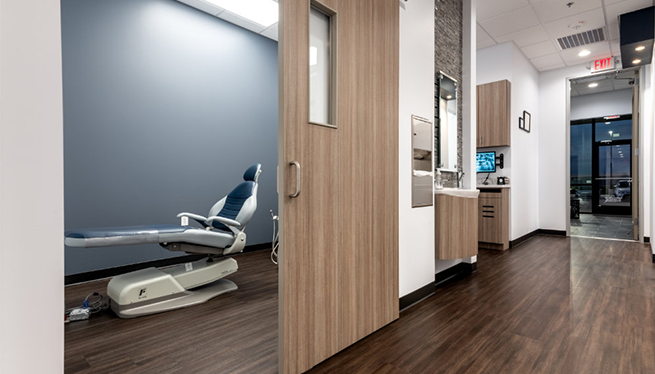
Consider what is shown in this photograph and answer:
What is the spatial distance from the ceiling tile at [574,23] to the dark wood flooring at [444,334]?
3.32 metres

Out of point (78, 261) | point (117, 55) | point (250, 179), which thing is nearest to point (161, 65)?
point (117, 55)

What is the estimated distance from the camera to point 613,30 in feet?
15.5

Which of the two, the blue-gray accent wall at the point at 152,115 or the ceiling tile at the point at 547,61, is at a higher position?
the ceiling tile at the point at 547,61

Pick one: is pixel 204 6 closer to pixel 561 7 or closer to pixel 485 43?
pixel 485 43

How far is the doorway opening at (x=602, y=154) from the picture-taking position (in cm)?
820

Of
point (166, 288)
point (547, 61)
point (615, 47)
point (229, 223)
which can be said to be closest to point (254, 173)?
Result: point (229, 223)

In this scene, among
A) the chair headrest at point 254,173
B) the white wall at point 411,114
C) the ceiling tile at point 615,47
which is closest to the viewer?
the white wall at point 411,114

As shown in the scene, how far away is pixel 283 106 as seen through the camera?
158 centimetres

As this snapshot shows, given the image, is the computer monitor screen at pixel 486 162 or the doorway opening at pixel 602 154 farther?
the doorway opening at pixel 602 154

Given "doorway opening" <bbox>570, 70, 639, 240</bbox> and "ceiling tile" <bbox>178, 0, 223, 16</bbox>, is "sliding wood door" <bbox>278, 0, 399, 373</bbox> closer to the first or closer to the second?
"ceiling tile" <bbox>178, 0, 223, 16</bbox>

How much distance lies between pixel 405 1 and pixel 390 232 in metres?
1.81

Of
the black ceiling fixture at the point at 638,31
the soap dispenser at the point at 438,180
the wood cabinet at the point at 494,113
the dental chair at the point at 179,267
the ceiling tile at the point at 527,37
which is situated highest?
the ceiling tile at the point at 527,37

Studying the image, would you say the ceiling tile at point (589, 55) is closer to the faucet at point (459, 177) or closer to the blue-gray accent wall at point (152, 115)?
the faucet at point (459, 177)

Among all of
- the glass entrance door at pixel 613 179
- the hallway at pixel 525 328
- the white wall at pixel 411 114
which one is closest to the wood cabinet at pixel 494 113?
the hallway at pixel 525 328
